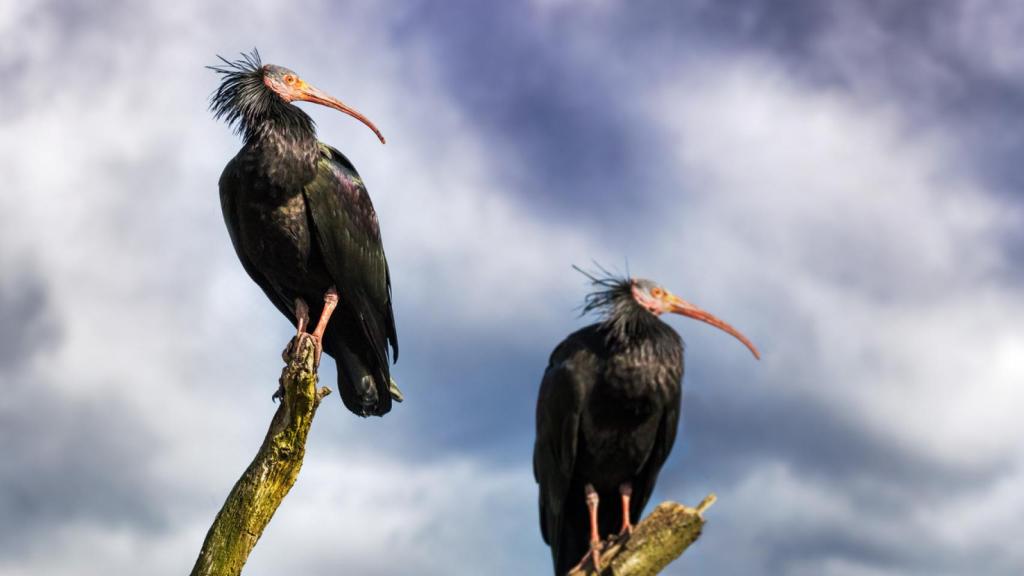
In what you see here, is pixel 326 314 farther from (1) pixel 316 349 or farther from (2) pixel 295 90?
(2) pixel 295 90

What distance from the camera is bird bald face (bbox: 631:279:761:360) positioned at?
768cm

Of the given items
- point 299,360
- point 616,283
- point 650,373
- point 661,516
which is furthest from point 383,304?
point 661,516

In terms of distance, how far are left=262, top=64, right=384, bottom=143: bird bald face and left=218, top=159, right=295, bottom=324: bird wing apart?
924 mm

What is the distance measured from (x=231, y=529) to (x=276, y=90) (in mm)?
3954

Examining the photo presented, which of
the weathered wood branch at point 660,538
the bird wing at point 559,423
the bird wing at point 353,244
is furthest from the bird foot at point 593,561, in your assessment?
the bird wing at point 353,244

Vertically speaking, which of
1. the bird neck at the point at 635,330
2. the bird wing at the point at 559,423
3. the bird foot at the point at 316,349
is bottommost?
the bird wing at the point at 559,423

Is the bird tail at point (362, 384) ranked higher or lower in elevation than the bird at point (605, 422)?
higher

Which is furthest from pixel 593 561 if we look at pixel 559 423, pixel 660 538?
pixel 559 423

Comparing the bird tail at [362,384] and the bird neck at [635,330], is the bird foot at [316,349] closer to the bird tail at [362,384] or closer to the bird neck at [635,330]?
the bird tail at [362,384]

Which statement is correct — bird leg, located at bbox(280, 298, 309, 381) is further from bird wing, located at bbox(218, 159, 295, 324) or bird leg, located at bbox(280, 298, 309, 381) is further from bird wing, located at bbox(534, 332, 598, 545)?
bird wing, located at bbox(534, 332, 598, 545)

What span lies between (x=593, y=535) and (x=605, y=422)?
0.74 metres

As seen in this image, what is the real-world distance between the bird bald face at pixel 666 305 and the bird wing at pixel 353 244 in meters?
2.58

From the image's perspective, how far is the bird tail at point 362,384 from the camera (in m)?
9.41

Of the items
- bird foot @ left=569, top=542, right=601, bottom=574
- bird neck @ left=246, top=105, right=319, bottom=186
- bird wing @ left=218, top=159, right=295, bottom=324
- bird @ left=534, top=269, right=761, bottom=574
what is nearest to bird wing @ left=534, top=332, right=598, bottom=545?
bird @ left=534, top=269, right=761, bottom=574
